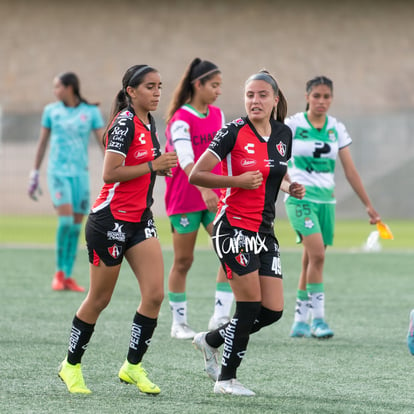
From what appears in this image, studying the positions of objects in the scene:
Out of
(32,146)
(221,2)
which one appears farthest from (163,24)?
(32,146)

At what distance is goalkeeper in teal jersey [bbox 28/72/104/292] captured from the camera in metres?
9.84

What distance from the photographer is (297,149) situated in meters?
7.44

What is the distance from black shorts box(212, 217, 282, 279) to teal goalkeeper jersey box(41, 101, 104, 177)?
4961mm

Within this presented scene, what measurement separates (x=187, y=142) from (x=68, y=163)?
311 cm

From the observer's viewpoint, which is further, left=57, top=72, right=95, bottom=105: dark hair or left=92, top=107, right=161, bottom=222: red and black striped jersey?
left=57, top=72, right=95, bottom=105: dark hair

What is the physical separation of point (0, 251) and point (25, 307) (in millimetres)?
5844

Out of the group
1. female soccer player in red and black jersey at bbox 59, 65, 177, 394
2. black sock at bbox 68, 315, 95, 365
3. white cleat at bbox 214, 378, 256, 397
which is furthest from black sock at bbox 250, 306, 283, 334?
black sock at bbox 68, 315, 95, 365

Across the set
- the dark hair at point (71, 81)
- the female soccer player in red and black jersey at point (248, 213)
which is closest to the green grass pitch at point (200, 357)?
the female soccer player in red and black jersey at point (248, 213)

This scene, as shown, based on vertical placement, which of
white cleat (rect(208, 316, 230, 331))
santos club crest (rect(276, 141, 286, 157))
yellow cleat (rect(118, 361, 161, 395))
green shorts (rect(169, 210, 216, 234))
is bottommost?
white cleat (rect(208, 316, 230, 331))

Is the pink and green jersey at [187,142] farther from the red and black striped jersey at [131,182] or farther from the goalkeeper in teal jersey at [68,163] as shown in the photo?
the goalkeeper in teal jersey at [68,163]

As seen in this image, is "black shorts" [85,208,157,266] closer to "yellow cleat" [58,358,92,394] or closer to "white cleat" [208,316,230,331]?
"yellow cleat" [58,358,92,394]

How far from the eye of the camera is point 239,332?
16.6 ft

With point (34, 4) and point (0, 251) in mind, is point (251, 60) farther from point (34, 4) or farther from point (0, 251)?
point (0, 251)

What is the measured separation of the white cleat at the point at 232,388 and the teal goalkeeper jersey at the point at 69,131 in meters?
5.19
